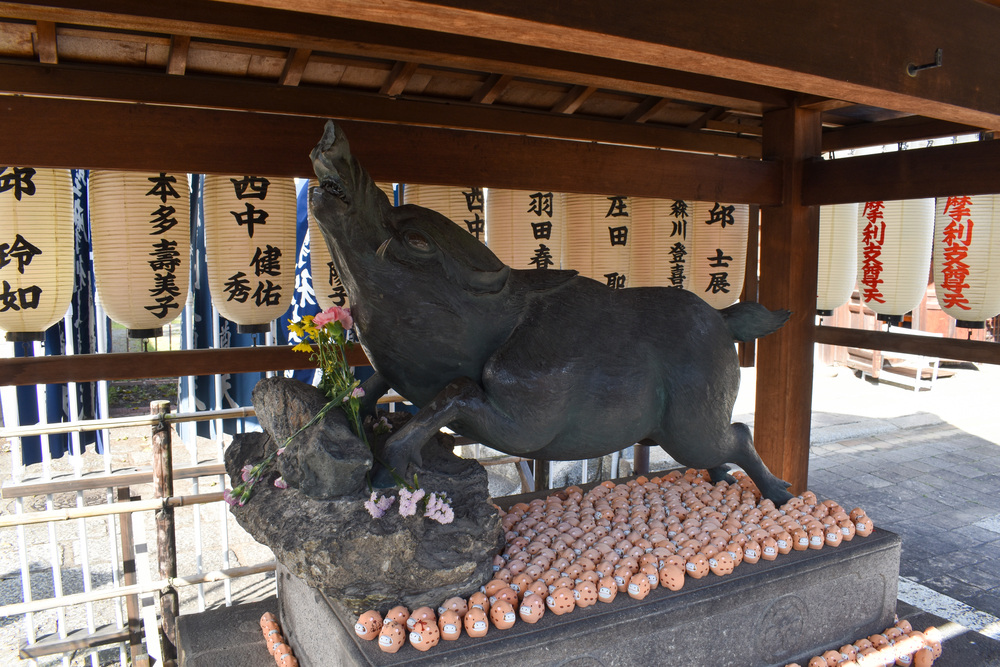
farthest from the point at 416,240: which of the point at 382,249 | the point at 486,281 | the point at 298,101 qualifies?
the point at 298,101

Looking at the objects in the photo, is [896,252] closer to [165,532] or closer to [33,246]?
[165,532]

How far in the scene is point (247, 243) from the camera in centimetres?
318

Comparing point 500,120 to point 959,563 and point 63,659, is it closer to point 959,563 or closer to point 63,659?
point 63,659

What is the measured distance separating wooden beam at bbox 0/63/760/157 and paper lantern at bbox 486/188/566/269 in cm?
41

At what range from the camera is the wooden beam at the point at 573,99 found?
348cm

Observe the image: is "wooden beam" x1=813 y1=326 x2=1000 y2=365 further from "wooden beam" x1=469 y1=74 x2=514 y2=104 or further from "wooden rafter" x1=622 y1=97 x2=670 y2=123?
"wooden beam" x1=469 y1=74 x2=514 y2=104

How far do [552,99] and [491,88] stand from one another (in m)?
0.46

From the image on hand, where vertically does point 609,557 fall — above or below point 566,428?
below

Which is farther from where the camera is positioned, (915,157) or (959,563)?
(959,563)

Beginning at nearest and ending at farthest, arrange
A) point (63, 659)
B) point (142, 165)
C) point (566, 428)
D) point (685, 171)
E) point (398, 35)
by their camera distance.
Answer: point (142, 165), point (566, 428), point (398, 35), point (685, 171), point (63, 659)

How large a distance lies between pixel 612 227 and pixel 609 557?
196 centimetres

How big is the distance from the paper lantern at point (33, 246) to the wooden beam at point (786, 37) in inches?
81.0

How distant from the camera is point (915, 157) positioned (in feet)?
10.2

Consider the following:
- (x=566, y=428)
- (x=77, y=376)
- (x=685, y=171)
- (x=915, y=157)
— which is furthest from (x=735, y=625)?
(x=77, y=376)
